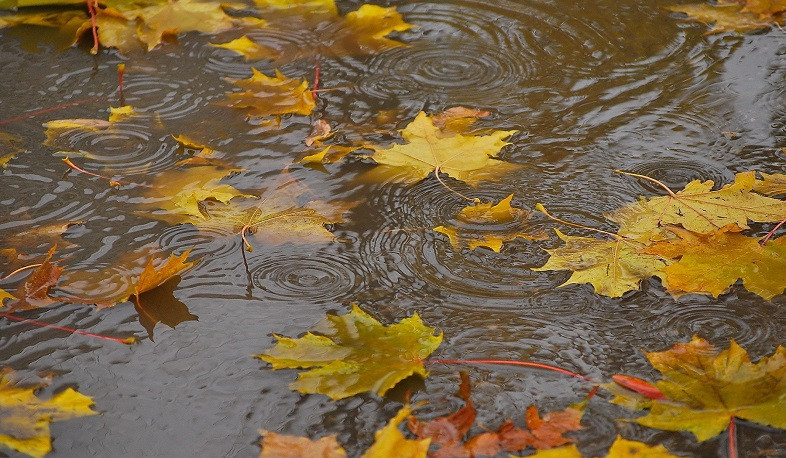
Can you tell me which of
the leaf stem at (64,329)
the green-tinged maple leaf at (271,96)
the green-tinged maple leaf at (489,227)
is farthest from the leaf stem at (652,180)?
the leaf stem at (64,329)

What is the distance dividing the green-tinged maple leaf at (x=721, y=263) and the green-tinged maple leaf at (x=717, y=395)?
0.23 meters

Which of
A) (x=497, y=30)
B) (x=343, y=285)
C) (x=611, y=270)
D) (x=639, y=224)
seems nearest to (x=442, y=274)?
(x=343, y=285)

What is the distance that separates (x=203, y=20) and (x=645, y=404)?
2.10m

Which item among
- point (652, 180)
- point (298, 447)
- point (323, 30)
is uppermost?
point (323, 30)

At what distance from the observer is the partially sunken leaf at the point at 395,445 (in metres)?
1.23

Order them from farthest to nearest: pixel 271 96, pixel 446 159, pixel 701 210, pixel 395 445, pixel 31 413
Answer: pixel 271 96
pixel 446 159
pixel 701 210
pixel 31 413
pixel 395 445

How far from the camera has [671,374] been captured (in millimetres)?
1405

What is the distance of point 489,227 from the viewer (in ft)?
6.07

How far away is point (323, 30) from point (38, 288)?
4.93 feet

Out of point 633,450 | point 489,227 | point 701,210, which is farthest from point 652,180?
point 633,450

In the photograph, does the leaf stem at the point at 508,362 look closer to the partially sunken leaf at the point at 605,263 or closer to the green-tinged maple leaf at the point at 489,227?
the partially sunken leaf at the point at 605,263

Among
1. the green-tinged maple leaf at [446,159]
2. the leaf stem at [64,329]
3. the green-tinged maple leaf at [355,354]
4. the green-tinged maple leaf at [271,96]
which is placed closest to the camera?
the green-tinged maple leaf at [355,354]

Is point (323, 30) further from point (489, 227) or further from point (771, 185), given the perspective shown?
point (771, 185)

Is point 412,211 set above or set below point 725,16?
below
